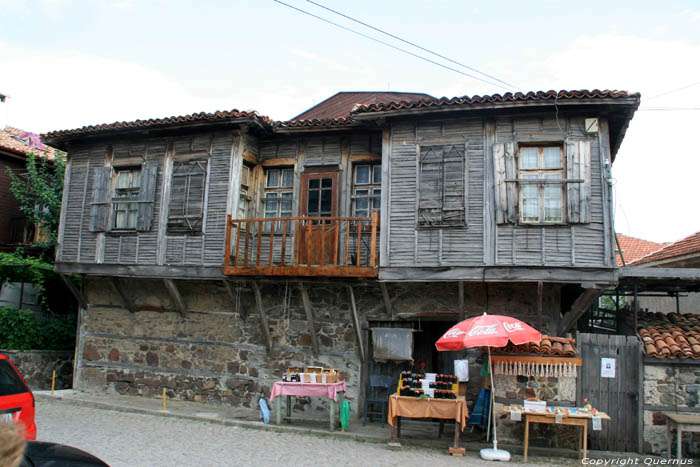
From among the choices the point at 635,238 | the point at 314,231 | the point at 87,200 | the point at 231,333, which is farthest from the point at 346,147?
the point at 635,238

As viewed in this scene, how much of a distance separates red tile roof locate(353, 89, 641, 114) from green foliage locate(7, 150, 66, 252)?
10.1 m

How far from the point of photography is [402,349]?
1040cm

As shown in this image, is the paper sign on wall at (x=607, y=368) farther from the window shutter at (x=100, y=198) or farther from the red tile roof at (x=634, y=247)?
the red tile roof at (x=634, y=247)

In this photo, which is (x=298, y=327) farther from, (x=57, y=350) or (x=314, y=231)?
(x=57, y=350)

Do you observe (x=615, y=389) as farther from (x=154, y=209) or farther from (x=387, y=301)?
(x=154, y=209)

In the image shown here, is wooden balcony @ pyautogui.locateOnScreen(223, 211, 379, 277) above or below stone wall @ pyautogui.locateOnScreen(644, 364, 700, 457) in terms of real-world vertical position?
above

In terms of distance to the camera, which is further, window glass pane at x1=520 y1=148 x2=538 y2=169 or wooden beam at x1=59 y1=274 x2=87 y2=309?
wooden beam at x1=59 y1=274 x2=87 y2=309

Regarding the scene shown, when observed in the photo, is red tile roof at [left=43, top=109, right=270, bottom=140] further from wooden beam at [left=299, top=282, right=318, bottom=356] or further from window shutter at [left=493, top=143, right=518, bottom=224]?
window shutter at [left=493, top=143, right=518, bottom=224]

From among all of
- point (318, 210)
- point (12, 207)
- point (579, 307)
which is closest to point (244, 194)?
point (318, 210)

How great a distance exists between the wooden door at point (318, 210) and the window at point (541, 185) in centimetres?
347

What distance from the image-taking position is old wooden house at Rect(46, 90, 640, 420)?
9.58 meters

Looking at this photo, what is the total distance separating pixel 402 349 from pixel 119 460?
16.6 feet

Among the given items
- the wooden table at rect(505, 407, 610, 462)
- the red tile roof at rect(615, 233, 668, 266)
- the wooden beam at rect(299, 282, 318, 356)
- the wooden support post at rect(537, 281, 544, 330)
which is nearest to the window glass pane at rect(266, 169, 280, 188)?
the wooden beam at rect(299, 282, 318, 356)

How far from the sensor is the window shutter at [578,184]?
9.34 metres
